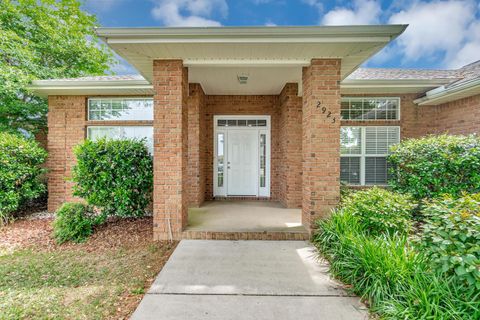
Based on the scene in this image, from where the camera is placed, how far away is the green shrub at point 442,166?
4.02m

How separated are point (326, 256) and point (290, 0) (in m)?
9.71

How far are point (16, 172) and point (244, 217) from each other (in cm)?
549

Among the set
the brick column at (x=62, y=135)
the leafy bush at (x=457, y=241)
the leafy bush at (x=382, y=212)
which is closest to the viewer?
the leafy bush at (x=457, y=241)

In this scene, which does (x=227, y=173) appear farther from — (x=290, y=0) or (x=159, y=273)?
(x=290, y=0)

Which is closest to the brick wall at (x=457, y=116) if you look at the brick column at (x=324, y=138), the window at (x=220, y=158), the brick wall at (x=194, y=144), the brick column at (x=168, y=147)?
the brick column at (x=324, y=138)

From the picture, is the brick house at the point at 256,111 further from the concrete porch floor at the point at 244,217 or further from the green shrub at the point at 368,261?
the green shrub at the point at 368,261

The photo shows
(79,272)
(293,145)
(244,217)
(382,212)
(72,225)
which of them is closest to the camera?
(79,272)

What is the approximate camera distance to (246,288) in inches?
101

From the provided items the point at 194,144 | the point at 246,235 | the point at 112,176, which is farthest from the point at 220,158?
the point at 246,235

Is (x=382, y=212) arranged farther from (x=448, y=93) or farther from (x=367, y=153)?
(x=448, y=93)

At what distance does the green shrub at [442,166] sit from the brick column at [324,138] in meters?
1.95

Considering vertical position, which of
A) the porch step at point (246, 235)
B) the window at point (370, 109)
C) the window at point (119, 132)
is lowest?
the porch step at point (246, 235)

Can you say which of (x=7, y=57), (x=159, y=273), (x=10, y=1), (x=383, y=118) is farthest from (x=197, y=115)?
(x=10, y=1)

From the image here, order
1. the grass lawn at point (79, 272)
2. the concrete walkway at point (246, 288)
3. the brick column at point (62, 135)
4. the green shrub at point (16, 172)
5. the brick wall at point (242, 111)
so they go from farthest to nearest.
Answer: the brick wall at point (242, 111)
the brick column at point (62, 135)
the green shrub at point (16, 172)
the grass lawn at point (79, 272)
the concrete walkway at point (246, 288)
